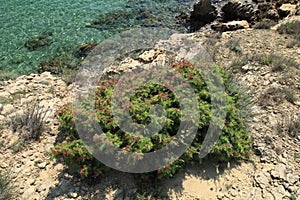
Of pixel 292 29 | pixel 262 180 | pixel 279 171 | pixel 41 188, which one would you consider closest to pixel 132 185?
pixel 41 188

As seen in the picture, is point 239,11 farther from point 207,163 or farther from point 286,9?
point 207,163

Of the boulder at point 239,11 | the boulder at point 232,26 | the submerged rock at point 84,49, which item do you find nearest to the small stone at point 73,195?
the submerged rock at point 84,49

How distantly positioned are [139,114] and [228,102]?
1.91 meters

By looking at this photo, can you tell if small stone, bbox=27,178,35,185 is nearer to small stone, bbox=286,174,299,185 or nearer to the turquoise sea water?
small stone, bbox=286,174,299,185

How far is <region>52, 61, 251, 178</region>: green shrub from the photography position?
471 cm

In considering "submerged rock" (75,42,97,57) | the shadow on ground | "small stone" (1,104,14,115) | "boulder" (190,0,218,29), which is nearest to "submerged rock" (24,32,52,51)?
"submerged rock" (75,42,97,57)

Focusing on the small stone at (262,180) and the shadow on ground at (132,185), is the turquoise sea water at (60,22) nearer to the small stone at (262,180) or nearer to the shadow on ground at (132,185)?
the shadow on ground at (132,185)

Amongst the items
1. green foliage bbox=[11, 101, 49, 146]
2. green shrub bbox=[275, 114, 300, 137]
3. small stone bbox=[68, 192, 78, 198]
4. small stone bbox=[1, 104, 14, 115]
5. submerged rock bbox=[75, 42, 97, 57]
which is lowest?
submerged rock bbox=[75, 42, 97, 57]

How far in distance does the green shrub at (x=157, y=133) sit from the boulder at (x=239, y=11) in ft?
28.6

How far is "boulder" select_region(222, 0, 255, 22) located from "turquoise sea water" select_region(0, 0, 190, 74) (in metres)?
2.65

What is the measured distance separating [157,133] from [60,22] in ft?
36.3

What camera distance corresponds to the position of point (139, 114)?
491cm

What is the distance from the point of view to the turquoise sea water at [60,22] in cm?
1113

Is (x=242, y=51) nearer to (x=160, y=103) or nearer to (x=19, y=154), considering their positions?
(x=160, y=103)
